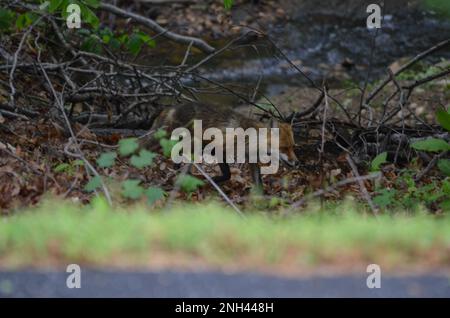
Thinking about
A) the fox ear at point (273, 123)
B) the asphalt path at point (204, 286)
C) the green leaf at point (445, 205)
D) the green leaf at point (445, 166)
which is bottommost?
the asphalt path at point (204, 286)

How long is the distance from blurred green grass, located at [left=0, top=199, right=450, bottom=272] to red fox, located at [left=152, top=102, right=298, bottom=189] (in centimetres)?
424

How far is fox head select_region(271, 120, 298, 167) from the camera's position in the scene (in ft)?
34.8

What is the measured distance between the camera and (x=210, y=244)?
5.89m

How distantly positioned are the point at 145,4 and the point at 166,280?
670 inches

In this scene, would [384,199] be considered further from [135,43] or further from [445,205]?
[135,43]

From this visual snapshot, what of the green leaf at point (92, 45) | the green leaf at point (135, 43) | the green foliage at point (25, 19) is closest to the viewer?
the green foliage at point (25, 19)

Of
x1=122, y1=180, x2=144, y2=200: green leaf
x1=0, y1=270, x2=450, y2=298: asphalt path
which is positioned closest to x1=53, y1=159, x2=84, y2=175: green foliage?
x1=122, y1=180, x2=144, y2=200: green leaf

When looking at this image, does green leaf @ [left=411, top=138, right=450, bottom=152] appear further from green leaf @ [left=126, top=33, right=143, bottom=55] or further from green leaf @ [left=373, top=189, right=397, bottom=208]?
green leaf @ [left=126, top=33, right=143, bottom=55]

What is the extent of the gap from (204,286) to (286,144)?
214 inches

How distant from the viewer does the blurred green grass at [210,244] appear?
5.73 metres

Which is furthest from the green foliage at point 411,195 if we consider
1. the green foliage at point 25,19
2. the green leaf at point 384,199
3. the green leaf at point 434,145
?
the green foliage at point 25,19

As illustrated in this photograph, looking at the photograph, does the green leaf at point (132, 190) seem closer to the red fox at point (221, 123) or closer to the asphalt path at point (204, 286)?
the asphalt path at point (204, 286)

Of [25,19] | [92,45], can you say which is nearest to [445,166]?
[92,45]

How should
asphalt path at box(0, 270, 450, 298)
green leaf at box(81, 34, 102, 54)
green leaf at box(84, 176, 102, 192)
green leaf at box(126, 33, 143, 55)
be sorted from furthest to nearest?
green leaf at box(81, 34, 102, 54)
green leaf at box(126, 33, 143, 55)
green leaf at box(84, 176, 102, 192)
asphalt path at box(0, 270, 450, 298)
